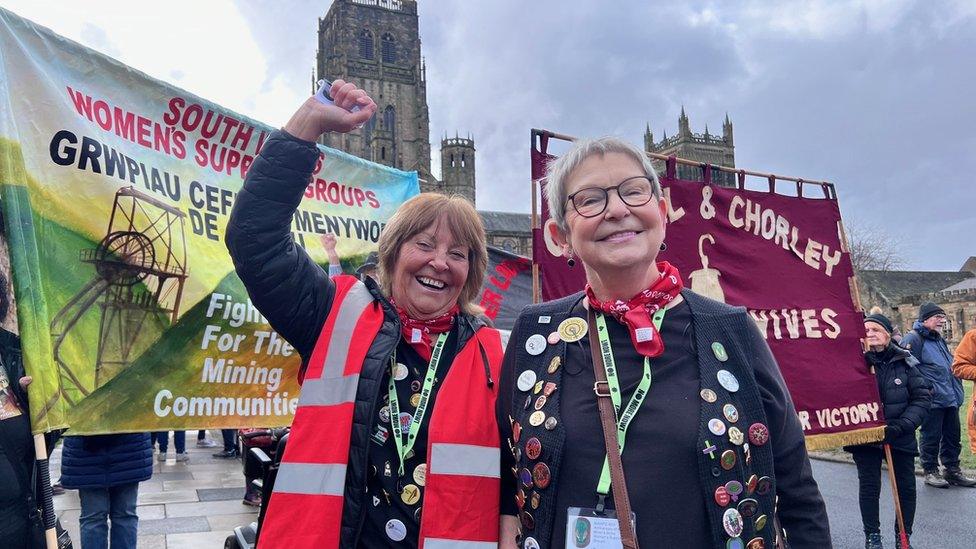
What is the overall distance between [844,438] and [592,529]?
4.09m

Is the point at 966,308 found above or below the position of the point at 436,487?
above

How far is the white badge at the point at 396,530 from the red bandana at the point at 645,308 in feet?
2.86

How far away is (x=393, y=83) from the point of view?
253ft

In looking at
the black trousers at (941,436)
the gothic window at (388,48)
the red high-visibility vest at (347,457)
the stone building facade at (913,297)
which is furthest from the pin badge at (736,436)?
the gothic window at (388,48)

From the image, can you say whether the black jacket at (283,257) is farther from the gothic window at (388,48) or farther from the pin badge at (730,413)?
the gothic window at (388,48)

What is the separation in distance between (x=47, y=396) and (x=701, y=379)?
2509 mm

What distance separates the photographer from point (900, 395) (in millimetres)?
5395

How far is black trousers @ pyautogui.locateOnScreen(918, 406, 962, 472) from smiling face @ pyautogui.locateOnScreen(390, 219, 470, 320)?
8.46 meters

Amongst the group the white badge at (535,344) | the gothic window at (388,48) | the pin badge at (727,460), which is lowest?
the pin badge at (727,460)

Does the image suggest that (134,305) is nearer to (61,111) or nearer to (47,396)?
(47,396)

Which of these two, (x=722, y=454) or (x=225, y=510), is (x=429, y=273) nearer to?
(x=722, y=454)

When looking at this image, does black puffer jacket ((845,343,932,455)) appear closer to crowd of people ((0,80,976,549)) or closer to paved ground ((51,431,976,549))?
paved ground ((51,431,976,549))

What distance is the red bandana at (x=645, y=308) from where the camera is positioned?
166cm

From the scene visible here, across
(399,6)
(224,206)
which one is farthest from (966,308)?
(399,6)
